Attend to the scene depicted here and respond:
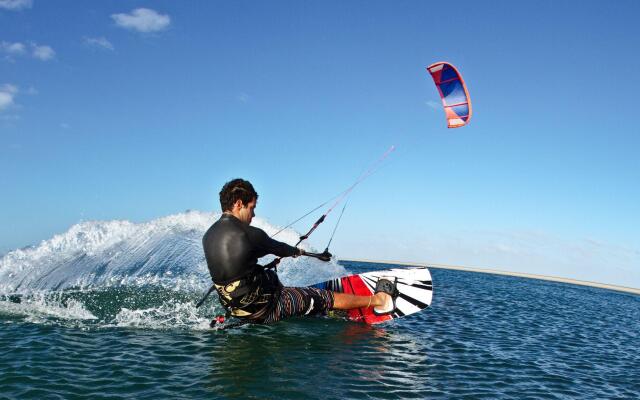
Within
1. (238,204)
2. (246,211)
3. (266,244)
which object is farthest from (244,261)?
A: (238,204)

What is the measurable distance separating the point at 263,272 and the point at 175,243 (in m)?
8.39

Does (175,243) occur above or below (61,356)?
above

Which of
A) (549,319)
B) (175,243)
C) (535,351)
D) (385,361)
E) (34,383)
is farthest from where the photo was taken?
(549,319)

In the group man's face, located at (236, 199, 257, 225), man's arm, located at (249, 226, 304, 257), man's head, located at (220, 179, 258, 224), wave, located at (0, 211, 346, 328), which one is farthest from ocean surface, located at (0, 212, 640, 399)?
man's head, located at (220, 179, 258, 224)

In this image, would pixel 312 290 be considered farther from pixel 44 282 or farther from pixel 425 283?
pixel 44 282

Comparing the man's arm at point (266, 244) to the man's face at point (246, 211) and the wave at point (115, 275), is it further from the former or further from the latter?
the wave at point (115, 275)

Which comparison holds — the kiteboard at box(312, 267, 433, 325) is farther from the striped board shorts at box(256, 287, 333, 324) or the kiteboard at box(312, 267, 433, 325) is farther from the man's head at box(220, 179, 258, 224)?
the man's head at box(220, 179, 258, 224)

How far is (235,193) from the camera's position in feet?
27.2

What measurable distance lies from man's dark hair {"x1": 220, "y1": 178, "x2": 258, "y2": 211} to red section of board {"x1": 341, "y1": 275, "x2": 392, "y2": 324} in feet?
15.6

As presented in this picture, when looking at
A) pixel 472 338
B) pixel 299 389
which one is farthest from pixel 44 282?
pixel 472 338

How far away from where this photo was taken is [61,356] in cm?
736

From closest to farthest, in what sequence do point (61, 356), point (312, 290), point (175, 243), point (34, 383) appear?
point (34, 383), point (61, 356), point (312, 290), point (175, 243)

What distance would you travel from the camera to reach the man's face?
8328 mm

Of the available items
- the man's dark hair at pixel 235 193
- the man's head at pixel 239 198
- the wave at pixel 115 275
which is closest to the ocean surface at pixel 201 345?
A: the wave at pixel 115 275
